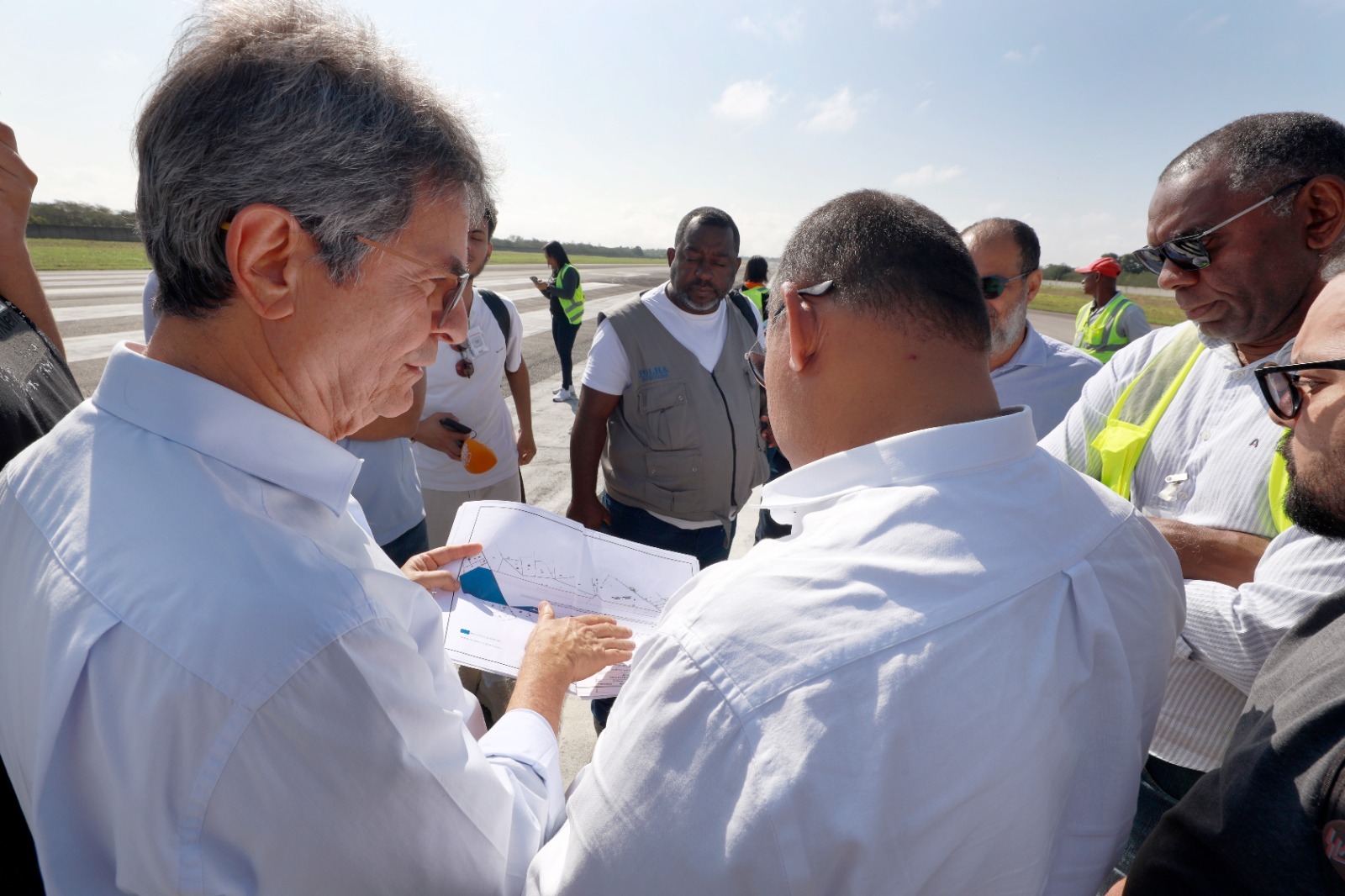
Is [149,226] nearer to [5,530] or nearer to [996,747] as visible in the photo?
[5,530]

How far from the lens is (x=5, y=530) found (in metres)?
1.06

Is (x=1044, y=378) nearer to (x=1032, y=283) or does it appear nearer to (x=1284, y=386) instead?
(x=1032, y=283)

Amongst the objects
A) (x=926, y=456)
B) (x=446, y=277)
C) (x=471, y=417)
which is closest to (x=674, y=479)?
(x=471, y=417)

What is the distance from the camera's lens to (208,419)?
1.03 meters

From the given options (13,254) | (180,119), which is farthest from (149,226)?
(13,254)

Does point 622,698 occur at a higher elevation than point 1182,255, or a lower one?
lower

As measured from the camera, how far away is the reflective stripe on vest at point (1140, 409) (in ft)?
6.75

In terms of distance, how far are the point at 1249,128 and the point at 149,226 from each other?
106 inches

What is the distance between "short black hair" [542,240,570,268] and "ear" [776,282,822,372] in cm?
1187

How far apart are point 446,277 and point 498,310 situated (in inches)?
106

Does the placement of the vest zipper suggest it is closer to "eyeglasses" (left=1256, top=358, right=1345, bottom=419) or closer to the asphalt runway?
the asphalt runway

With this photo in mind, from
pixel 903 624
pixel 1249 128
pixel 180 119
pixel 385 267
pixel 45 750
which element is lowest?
pixel 45 750

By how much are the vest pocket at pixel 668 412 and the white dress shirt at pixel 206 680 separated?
2309mm

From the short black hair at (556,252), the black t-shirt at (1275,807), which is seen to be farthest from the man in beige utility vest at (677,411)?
the short black hair at (556,252)
